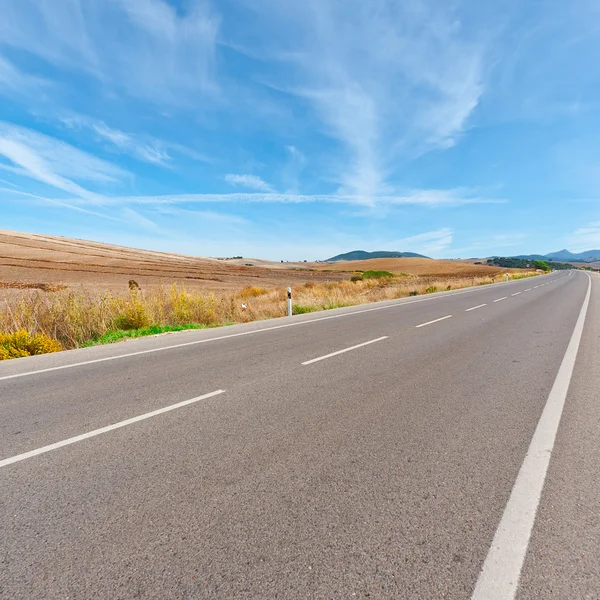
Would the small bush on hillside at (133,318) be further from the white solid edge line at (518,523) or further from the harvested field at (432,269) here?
the harvested field at (432,269)

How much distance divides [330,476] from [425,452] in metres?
0.97

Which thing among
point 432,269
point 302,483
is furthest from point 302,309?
point 432,269

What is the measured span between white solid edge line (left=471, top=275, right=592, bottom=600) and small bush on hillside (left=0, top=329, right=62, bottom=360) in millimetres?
9031

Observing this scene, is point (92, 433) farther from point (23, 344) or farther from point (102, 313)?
point (102, 313)

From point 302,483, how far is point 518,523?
1.48 m

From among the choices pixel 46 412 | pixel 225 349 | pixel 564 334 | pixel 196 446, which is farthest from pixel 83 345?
pixel 564 334

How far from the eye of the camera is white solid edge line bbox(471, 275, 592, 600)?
1881mm

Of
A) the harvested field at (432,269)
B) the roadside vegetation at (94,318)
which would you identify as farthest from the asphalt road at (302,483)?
the harvested field at (432,269)

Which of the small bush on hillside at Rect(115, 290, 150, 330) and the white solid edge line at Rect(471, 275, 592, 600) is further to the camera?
the small bush on hillside at Rect(115, 290, 150, 330)

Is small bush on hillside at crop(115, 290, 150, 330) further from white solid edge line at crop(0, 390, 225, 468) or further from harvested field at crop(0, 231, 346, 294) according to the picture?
harvested field at crop(0, 231, 346, 294)

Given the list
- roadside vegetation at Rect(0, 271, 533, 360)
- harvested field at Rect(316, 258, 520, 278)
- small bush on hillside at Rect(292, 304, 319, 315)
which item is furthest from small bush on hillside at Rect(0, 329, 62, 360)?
harvested field at Rect(316, 258, 520, 278)

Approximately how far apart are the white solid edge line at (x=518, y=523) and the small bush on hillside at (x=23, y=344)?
9031mm

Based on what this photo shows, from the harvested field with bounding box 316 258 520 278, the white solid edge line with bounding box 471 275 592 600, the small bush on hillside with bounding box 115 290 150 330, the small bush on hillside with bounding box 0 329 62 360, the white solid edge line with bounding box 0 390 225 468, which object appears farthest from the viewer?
the harvested field with bounding box 316 258 520 278

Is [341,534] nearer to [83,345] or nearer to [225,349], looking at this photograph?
[225,349]
